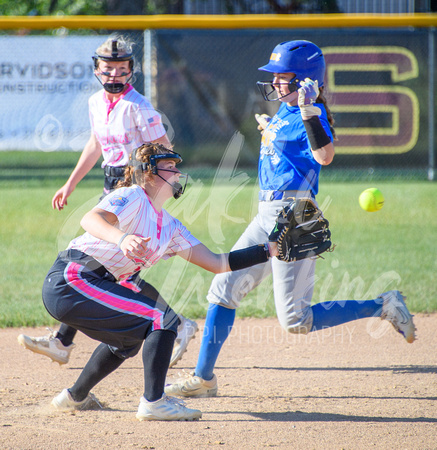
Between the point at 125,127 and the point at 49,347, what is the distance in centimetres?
133

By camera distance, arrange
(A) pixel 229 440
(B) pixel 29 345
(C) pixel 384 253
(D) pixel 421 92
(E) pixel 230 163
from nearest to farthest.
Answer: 1. (A) pixel 229 440
2. (B) pixel 29 345
3. (C) pixel 384 253
4. (E) pixel 230 163
5. (D) pixel 421 92

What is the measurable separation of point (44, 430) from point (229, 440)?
0.77 metres

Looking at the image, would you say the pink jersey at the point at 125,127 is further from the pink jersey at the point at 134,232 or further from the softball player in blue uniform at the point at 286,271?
the pink jersey at the point at 134,232

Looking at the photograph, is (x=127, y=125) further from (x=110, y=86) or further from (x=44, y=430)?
(x=44, y=430)

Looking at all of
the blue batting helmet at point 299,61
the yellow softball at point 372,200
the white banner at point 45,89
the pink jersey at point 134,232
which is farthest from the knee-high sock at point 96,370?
the white banner at point 45,89

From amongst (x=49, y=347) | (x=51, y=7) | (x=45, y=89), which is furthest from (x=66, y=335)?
(x=51, y=7)

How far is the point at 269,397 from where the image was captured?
316cm

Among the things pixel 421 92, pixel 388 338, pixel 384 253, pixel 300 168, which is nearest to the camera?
pixel 300 168

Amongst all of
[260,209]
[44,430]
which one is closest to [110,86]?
[260,209]

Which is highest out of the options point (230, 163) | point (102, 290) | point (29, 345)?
point (102, 290)

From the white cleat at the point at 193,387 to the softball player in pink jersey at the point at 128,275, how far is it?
36cm

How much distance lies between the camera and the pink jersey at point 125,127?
380 centimetres

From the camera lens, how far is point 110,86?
150 inches

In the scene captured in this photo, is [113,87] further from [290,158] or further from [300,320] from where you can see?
[300,320]
